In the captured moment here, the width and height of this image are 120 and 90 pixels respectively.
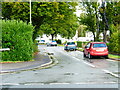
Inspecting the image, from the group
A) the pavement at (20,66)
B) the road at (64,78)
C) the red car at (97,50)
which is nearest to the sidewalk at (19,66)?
the pavement at (20,66)

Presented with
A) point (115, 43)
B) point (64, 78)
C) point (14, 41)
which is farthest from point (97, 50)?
point (64, 78)

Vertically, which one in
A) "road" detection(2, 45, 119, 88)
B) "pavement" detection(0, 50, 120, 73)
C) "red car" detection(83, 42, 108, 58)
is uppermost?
"red car" detection(83, 42, 108, 58)

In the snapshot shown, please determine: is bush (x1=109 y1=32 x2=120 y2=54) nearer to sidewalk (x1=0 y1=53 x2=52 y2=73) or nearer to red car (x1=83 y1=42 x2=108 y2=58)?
red car (x1=83 y1=42 x2=108 y2=58)

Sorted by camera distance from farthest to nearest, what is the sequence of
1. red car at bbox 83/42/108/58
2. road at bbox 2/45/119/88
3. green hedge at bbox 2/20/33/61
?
1. red car at bbox 83/42/108/58
2. green hedge at bbox 2/20/33/61
3. road at bbox 2/45/119/88

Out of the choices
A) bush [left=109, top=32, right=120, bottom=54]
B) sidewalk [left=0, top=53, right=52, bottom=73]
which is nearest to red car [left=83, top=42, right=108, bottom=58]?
bush [left=109, top=32, right=120, bottom=54]

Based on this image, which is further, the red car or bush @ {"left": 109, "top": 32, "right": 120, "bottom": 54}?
bush @ {"left": 109, "top": 32, "right": 120, "bottom": 54}

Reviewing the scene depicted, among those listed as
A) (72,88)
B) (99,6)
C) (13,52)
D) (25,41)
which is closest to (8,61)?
(13,52)

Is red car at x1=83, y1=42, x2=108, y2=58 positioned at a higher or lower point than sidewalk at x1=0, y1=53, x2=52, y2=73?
higher

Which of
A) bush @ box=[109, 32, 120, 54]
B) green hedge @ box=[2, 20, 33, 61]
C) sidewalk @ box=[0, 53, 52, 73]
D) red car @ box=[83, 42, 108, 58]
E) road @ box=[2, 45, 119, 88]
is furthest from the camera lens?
bush @ box=[109, 32, 120, 54]

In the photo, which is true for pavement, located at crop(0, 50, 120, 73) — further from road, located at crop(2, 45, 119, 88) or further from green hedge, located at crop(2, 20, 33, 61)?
green hedge, located at crop(2, 20, 33, 61)

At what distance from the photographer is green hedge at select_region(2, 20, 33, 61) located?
62.6ft

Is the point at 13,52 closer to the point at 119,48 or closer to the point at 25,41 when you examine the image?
the point at 25,41

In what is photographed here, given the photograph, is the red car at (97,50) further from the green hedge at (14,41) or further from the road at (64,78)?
the road at (64,78)

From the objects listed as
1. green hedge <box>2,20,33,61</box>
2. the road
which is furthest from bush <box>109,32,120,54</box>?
the road
